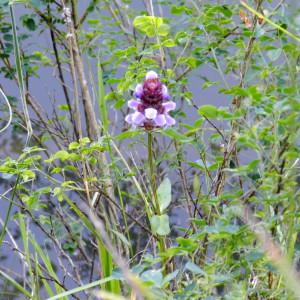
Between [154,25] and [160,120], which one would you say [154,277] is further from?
[154,25]

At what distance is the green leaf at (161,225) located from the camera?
143 centimetres

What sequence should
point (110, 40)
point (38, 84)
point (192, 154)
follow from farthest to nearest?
point (38, 84) < point (192, 154) < point (110, 40)

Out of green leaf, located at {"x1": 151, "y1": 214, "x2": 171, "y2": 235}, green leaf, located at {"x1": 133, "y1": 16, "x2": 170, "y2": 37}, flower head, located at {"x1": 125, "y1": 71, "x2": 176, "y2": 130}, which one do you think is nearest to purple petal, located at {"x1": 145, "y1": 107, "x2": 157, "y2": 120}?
flower head, located at {"x1": 125, "y1": 71, "x2": 176, "y2": 130}

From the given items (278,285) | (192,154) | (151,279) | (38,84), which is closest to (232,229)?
(151,279)

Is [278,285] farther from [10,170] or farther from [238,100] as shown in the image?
[10,170]

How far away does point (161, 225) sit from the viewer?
1.44 meters

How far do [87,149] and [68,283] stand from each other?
1845mm

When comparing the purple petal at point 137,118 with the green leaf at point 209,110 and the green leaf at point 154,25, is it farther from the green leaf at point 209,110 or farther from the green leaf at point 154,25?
the green leaf at point 154,25

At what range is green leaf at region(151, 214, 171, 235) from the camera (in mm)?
1427

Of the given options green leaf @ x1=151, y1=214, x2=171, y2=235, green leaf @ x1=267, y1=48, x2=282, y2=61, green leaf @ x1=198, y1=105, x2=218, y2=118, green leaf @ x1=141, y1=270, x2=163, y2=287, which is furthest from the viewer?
green leaf @ x1=267, y1=48, x2=282, y2=61

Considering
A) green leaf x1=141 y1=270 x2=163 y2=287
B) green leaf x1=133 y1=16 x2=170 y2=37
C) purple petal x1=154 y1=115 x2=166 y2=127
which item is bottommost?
green leaf x1=141 y1=270 x2=163 y2=287

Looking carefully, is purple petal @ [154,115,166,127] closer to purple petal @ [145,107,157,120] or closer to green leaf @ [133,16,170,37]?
purple petal @ [145,107,157,120]

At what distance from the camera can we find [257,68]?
177 centimetres

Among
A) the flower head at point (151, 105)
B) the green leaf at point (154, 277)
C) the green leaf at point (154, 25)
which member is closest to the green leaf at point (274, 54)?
the green leaf at point (154, 25)
